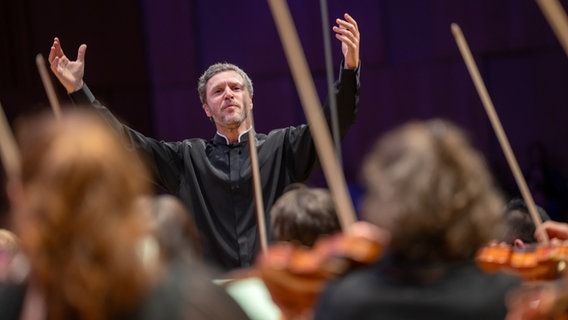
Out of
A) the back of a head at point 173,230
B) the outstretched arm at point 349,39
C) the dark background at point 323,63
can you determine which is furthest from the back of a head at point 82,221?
the dark background at point 323,63

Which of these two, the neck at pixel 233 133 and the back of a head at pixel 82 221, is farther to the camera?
the neck at pixel 233 133

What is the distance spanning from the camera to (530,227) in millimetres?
3330

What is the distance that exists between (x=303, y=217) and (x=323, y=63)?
4.15 meters

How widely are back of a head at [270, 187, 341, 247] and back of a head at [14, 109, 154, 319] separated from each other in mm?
617

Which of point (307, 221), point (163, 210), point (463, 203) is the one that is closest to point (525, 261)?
point (307, 221)

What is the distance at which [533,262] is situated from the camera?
2211mm

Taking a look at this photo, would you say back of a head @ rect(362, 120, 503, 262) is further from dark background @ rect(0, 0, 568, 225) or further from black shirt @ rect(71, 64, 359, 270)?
dark background @ rect(0, 0, 568, 225)

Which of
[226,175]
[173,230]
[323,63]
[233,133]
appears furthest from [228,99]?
[323,63]

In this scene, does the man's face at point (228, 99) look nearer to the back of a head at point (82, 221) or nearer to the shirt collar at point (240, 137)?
the shirt collar at point (240, 137)

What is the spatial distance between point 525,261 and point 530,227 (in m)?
1.14

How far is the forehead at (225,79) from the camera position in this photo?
147 inches

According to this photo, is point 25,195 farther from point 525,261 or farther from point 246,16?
point 246,16

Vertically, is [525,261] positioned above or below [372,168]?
below

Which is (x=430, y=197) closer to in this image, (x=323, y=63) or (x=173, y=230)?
(x=173, y=230)
